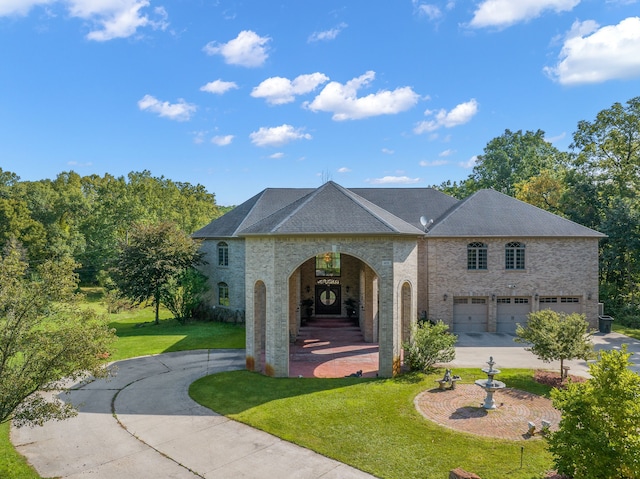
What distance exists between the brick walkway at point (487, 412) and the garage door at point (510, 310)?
36.0 ft

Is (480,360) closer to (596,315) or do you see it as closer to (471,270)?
(471,270)

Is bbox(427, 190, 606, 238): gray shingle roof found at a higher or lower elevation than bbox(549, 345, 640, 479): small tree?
higher

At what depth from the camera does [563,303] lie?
24.2 metres

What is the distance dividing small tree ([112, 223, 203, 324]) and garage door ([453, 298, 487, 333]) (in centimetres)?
1852

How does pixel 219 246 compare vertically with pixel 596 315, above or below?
above

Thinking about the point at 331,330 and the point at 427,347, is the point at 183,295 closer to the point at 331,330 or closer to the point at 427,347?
the point at 331,330

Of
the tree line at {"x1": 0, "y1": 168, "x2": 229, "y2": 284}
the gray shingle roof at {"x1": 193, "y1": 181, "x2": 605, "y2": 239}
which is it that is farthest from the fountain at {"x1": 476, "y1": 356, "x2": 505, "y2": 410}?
the tree line at {"x1": 0, "y1": 168, "x2": 229, "y2": 284}

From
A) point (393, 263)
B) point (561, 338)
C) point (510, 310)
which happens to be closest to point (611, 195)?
point (510, 310)

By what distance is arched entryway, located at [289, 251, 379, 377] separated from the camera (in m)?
17.1

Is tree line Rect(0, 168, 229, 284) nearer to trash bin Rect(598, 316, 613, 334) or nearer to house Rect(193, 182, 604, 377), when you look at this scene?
house Rect(193, 182, 604, 377)

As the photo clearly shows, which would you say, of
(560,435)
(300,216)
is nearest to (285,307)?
(300,216)

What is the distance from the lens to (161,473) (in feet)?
29.8

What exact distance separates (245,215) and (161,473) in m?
22.1

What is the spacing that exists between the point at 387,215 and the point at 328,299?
37.4 feet
